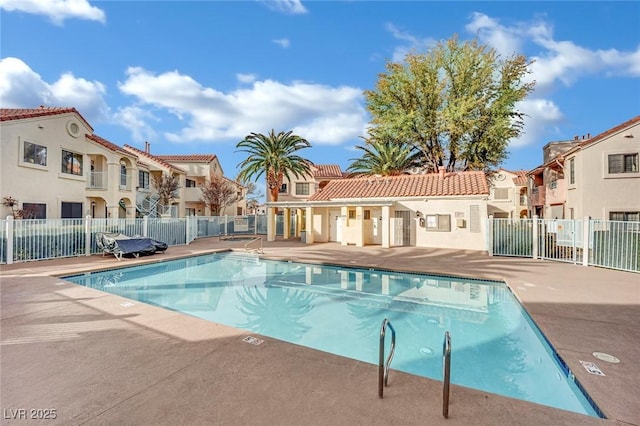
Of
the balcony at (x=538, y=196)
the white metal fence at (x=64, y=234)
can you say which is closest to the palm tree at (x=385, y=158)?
the balcony at (x=538, y=196)

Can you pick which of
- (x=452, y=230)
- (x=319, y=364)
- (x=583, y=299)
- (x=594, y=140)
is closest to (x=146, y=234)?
(x=319, y=364)

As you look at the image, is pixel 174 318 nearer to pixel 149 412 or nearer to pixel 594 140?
pixel 149 412

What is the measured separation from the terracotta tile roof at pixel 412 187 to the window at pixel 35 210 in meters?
17.1

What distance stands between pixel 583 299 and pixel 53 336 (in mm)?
11642

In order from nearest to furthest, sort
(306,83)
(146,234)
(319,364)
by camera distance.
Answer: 1. (319,364)
2. (146,234)
3. (306,83)

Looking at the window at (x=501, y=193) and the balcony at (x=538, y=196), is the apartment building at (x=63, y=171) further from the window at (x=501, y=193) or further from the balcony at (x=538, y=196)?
the window at (x=501, y=193)

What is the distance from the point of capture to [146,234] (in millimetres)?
17078

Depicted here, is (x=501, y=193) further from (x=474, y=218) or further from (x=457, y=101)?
(x=474, y=218)

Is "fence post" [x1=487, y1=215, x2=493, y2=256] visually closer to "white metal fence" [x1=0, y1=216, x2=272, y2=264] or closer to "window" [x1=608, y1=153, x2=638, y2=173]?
"window" [x1=608, y1=153, x2=638, y2=173]

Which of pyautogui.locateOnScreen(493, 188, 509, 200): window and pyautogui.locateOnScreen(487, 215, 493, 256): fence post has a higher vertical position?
pyautogui.locateOnScreen(493, 188, 509, 200): window

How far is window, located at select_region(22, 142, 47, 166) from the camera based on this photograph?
16906 mm

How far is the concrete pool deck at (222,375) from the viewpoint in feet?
10.5

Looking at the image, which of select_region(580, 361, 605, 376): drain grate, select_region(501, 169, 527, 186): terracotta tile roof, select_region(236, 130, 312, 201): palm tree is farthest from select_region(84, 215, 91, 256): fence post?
select_region(501, 169, 527, 186): terracotta tile roof

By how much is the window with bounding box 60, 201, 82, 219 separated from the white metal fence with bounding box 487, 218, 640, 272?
25777 millimetres
